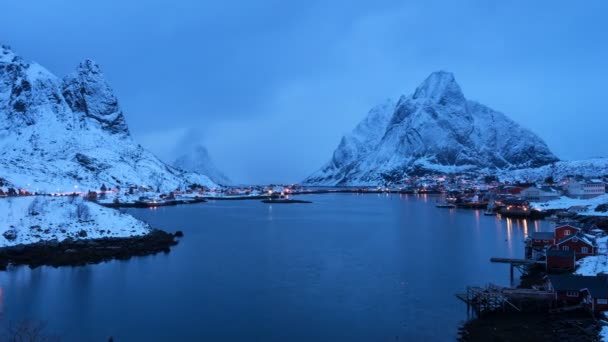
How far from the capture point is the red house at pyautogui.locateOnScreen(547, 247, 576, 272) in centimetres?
2658

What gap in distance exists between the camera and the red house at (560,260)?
26.6 m

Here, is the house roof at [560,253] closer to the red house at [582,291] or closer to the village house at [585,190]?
the red house at [582,291]

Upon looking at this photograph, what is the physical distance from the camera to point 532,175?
18038cm

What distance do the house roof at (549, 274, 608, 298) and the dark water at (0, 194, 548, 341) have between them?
3.86 metres

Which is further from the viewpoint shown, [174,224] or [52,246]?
[174,224]

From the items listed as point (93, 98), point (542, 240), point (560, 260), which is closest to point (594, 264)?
point (560, 260)

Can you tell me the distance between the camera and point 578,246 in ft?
94.8

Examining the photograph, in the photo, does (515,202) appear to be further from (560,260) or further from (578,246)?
(560,260)

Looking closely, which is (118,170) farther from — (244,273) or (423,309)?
(423,309)

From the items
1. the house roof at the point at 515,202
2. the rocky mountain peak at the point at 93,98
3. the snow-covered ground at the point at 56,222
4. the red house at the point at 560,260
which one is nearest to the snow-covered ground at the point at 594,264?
the red house at the point at 560,260

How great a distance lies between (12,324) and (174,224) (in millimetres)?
38873

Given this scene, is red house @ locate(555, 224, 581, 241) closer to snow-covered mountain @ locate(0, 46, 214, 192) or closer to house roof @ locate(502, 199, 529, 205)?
house roof @ locate(502, 199, 529, 205)

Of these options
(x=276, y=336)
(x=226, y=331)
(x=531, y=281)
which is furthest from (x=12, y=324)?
(x=531, y=281)

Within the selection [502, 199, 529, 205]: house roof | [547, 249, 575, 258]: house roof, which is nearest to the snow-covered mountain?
[502, 199, 529, 205]: house roof
